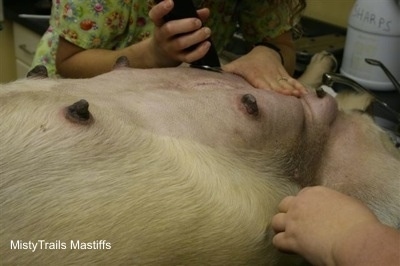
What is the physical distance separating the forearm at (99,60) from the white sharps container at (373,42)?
2.34 ft

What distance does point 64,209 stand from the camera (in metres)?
0.65

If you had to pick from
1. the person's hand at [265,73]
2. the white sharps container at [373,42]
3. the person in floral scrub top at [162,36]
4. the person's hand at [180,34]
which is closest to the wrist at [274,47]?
the person in floral scrub top at [162,36]

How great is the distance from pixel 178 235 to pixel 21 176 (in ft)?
0.58

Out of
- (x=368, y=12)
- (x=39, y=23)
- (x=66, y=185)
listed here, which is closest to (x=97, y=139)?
(x=66, y=185)

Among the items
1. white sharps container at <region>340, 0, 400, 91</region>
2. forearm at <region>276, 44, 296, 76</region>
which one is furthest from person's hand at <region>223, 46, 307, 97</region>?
white sharps container at <region>340, 0, 400, 91</region>

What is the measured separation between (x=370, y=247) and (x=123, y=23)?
0.79m

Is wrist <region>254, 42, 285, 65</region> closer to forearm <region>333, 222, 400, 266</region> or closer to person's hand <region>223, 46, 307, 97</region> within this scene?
person's hand <region>223, 46, 307, 97</region>

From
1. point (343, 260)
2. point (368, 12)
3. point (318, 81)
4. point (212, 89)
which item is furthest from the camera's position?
point (368, 12)

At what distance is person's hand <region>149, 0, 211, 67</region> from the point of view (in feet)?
3.15

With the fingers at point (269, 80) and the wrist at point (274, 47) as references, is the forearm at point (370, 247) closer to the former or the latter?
the fingers at point (269, 80)

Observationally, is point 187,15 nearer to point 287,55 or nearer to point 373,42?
point 287,55

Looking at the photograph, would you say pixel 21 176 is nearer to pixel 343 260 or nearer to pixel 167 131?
pixel 167 131

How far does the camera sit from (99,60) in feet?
4.04

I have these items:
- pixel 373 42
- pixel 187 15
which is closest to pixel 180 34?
pixel 187 15
